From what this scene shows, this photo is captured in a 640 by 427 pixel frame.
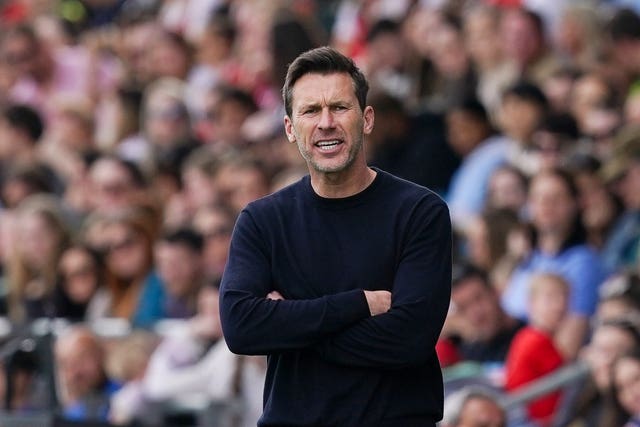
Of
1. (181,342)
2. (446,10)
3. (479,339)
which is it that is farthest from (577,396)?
(446,10)

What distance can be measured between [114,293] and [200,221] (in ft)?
2.46

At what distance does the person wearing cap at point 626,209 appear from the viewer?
10.3 metres

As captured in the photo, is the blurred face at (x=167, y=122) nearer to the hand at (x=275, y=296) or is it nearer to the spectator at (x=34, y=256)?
the spectator at (x=34, y=256)

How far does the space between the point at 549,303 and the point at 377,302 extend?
4.32 metres

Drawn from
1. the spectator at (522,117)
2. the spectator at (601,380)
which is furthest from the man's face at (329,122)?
the spectator at (522,117)

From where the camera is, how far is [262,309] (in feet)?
17.7

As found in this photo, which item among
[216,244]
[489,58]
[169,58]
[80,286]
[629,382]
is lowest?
[629,382]

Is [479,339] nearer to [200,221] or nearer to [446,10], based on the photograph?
[200,221]

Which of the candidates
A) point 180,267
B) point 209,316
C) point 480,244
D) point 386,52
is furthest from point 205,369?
point 386,52

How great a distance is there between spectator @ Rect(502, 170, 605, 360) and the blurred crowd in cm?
1

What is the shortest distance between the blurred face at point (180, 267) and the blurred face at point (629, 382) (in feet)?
11.8

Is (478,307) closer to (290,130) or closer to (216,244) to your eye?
(216,244)

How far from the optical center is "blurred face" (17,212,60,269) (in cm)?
1262

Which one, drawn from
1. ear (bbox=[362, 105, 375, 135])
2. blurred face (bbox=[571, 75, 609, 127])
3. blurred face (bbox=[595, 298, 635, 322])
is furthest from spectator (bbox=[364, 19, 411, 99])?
ear (bbox=[362, 105, 375, 135])
